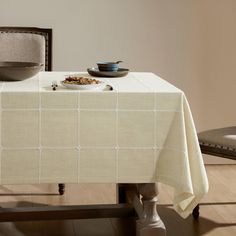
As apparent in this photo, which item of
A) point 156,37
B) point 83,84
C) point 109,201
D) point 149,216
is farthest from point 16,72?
point 156,37

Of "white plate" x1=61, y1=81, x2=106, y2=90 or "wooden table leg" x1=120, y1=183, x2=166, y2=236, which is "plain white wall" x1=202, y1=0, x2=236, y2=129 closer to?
"wooden table leg" x1=120, y1=183, x2=166, y2=236

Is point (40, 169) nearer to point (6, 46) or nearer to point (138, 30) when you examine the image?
point (6, 46)

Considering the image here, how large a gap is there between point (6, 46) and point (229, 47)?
5.02 feet

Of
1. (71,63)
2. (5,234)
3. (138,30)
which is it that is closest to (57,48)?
(71,63)

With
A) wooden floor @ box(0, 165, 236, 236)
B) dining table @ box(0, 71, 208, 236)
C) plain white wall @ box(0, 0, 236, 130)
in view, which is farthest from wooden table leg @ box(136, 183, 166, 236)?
plain white wall @ box(0, 0, 236, 130)

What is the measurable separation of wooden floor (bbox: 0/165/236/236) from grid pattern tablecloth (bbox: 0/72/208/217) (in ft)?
2.10

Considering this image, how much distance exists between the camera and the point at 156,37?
13.5 feet

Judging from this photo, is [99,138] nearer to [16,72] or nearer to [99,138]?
[99,138]

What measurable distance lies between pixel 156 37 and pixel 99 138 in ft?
6.24

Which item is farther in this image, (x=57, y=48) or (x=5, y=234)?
(x=57, y=48)

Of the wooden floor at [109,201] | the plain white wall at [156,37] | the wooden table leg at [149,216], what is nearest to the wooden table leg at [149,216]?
the wooden table leg at [149,216]

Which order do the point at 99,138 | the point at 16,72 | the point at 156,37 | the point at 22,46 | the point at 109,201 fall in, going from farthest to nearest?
1. the point at 156,37
2. the point at 22,46
3. the point at 109,201
4. the point at 16,72
5. the point at 99,138

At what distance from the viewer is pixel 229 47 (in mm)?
4152

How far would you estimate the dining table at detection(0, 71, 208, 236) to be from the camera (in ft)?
7.58
